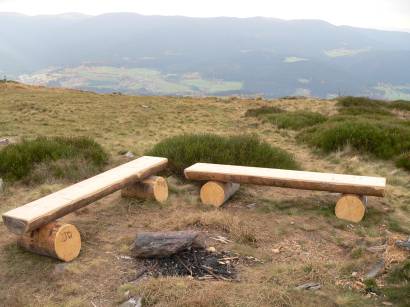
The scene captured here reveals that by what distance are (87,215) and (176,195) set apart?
154 centimetres

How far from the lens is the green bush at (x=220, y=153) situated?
8109mm

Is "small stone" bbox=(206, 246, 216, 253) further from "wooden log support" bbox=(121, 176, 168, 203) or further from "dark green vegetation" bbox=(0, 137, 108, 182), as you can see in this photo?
"dark green vegetation" bbox=(0, 137, 108, 182)

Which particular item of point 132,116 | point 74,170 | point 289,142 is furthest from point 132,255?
point 132,116

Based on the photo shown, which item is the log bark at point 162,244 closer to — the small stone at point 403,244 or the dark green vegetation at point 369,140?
the small stone at point 403,244

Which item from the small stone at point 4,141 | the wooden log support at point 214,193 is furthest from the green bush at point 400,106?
the small stone at point 4,141

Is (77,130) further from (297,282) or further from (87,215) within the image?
(297,282)

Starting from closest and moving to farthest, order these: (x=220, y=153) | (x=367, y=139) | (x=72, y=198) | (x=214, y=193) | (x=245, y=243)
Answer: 1. (x=72, y=198)
2. (x=245, y=243)
3. (x=214, y=193)
4. (x=220, y=153)
5. (x=367, y=139)

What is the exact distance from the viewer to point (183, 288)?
406cm

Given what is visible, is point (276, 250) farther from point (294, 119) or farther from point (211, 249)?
point (294, 119)

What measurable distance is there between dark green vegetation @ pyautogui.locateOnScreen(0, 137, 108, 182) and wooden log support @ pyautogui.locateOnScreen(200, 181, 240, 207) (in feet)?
8.16

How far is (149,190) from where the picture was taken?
6.71 m

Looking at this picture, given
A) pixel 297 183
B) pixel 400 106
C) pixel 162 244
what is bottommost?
pixel 400 106

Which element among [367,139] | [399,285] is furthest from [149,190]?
[367,139]

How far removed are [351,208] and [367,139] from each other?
4.50 metres
